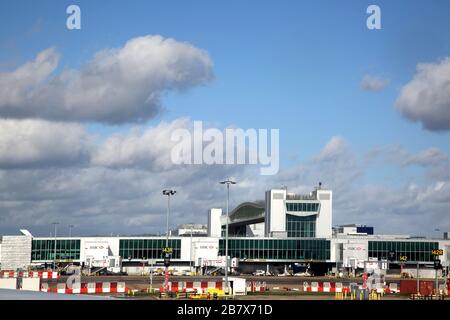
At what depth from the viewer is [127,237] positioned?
165 meters

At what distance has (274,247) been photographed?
168 metres

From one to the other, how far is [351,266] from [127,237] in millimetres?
54362

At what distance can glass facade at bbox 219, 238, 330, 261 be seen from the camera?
16616 cm

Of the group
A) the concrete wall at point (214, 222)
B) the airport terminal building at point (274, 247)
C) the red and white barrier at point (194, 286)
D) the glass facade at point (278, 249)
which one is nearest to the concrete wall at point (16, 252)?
the airport terminal building at point (274, 247)

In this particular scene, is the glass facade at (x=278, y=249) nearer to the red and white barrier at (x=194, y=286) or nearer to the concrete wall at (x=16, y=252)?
the concrete wall at (x=16, y=252)

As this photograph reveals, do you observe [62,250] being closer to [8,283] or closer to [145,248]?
[145,248]

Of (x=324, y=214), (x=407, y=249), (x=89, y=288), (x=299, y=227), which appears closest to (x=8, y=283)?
(x=89, y=288)

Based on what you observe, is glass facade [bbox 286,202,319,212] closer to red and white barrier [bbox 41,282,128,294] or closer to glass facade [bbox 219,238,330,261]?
glass facade [bbox 219,238,330,261]

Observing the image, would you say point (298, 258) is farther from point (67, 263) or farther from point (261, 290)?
point (261, 290)

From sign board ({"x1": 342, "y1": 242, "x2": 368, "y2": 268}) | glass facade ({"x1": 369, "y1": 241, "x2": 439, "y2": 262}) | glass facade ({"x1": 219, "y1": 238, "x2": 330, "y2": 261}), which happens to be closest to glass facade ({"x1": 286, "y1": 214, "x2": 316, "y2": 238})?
glass facade ({"x1": 219, "y1": 238, "x2": 330, "y2": 261})

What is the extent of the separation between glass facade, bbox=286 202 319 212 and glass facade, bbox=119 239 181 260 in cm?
2886

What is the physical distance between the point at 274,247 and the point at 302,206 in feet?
40.9
